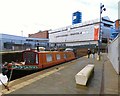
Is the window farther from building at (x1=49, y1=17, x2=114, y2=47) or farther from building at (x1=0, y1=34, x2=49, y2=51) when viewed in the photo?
building at (x1=49, y1=17, x2=114, y2=47)

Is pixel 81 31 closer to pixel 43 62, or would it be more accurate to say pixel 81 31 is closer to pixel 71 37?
pixel 71 37

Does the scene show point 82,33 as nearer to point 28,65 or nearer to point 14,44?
point 14,44

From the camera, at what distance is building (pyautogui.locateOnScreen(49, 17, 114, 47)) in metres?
82.7

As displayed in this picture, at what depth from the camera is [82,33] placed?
309ft

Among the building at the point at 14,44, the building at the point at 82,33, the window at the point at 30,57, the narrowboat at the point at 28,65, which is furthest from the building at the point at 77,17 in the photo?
the window at the point at 30,57

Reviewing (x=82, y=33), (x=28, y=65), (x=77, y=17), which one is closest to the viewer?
(x=28, y=65)

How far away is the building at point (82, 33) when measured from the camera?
82.7 metres

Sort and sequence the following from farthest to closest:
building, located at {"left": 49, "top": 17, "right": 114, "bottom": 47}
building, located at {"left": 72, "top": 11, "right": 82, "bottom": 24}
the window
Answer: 1. building, located at {"left": 72, "top": 11, "right": 82, "bottom": 24}
2. building, located at {"left": 49, "top": 17, "right": 114, "bottom": 47}
3. the window

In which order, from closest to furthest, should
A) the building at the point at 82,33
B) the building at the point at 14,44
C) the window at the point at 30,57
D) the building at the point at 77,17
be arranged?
the window at the point at 30,57
the building at the point at 14,44
the building at the point at 82,33
the building at the point at 77,17

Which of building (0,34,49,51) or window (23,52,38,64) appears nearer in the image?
window (23,52,38,64)

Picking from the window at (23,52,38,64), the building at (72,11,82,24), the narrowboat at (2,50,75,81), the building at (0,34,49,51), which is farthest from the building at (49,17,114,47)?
the window at (23,52,38,64)

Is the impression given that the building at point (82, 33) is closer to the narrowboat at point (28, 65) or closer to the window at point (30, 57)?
the narrowboat at point (28, 65)

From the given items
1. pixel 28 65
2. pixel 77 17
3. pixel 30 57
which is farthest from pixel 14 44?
pixel 77 17

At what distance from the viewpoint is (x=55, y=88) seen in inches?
314
